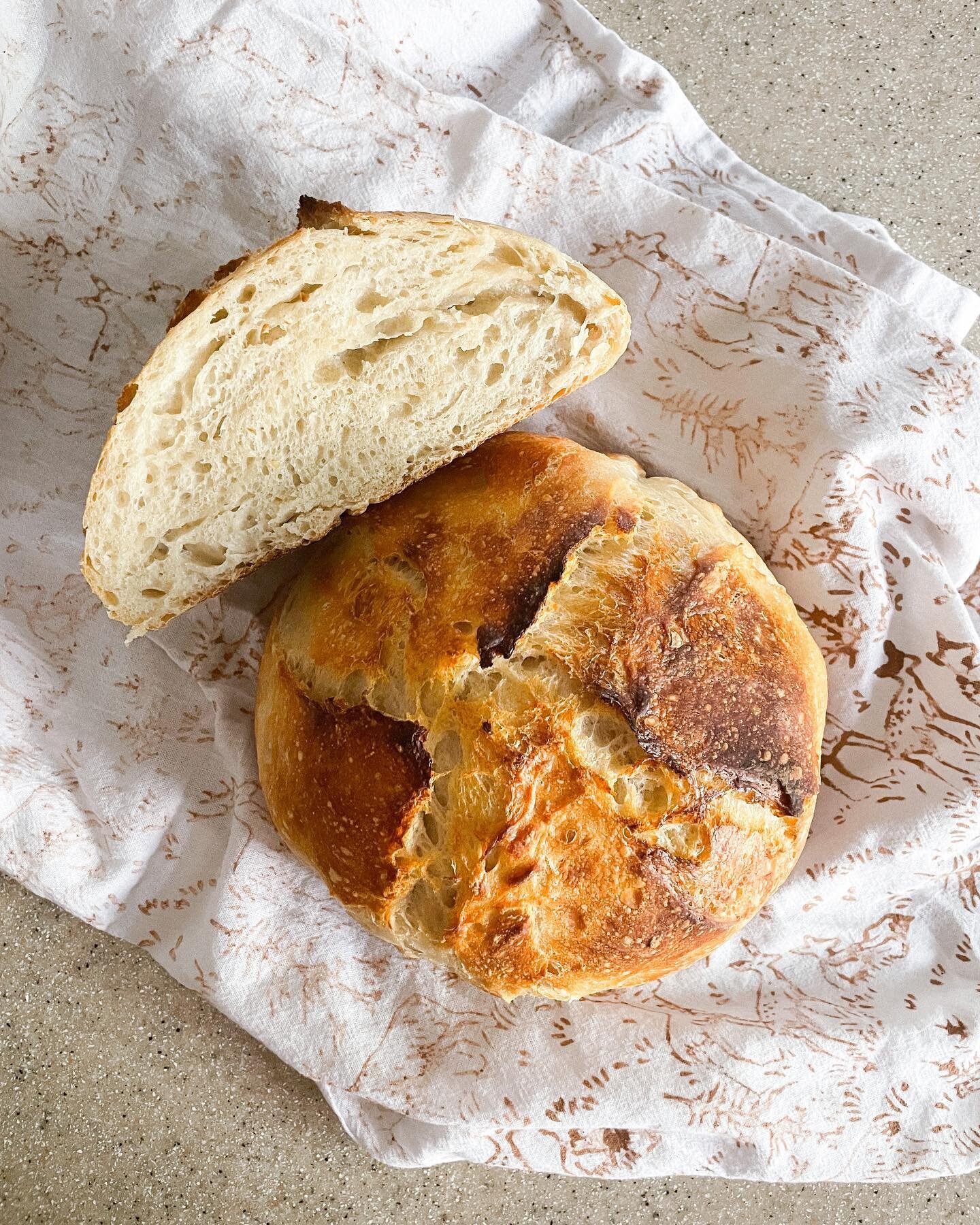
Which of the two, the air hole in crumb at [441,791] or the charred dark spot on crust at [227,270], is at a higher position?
the charred dark spot on crust at [227,270]

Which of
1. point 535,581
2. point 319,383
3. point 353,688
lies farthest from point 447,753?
point 319,383

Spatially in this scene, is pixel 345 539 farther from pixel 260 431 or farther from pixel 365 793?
pixel 365 793

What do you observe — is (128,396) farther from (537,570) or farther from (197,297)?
(537,570)

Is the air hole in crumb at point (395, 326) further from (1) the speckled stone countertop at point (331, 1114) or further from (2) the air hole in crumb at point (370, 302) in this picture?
(1) the speckled stone countertop at point (331, 1114)

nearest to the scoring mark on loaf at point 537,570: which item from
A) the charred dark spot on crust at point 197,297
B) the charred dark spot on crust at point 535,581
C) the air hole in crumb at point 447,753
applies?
the charred dark spot on crust at point 535,581

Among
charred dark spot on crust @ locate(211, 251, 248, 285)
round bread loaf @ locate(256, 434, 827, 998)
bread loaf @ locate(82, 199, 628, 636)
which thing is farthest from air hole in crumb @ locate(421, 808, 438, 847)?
charred dark spot on crust @ locate(211, 251, 248, 285)

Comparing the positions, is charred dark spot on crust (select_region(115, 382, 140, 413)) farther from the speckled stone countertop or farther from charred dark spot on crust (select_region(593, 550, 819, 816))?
the speckled stone countertop
